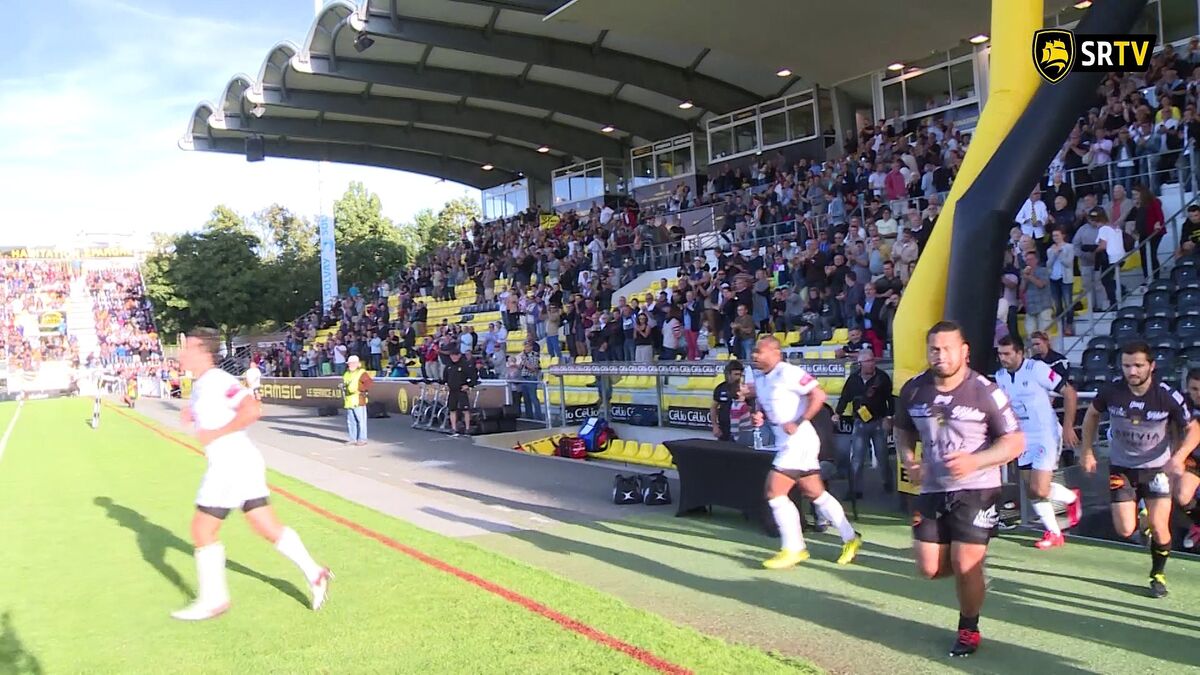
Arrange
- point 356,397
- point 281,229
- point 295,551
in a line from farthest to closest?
point 281,229, point 356,397, point 295,551

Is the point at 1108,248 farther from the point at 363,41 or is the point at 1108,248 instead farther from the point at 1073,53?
the point at 363,41

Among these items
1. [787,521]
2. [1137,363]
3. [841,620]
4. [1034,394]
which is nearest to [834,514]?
[787,521]

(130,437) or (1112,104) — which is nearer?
(1112,104)

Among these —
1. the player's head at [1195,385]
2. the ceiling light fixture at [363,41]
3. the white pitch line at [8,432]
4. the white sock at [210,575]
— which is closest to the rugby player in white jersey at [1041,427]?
the player's head at [1195,385]

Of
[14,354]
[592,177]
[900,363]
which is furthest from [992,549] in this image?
[14,354]

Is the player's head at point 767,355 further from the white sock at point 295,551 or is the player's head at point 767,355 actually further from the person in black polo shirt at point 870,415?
the white sock at point 295,551

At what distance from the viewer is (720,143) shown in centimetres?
3325

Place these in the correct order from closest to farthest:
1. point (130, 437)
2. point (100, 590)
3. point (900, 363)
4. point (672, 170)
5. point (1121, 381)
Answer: point (1121, 381) → point (100, 590) → point (900, 363) → point (130, 437) → point (672, 170)

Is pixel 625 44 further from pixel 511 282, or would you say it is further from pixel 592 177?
pixel 592 177

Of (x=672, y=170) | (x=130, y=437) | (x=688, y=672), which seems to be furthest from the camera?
(x=672, y=170)

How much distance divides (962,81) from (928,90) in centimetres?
128

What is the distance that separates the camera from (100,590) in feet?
26.0

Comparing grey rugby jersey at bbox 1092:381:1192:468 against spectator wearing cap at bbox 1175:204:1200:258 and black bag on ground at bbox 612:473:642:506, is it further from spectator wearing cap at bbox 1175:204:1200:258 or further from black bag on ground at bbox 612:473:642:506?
spectator wearing cap at bbox 1175:204:1200:258

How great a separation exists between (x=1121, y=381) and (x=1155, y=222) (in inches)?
300
